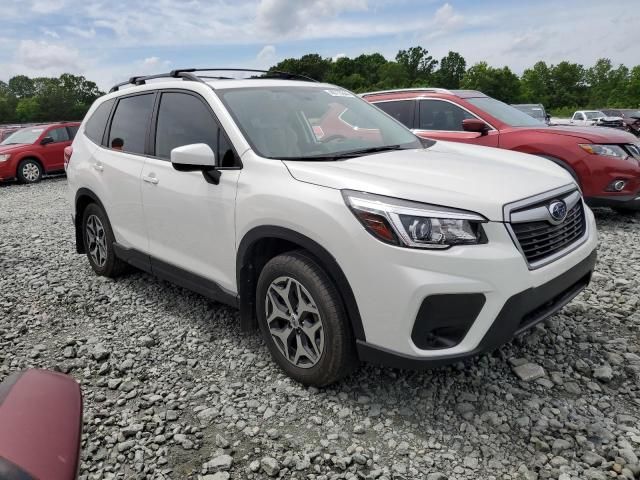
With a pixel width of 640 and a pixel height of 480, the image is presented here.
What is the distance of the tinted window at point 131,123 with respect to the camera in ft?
13.2

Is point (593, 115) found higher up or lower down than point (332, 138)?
higher up

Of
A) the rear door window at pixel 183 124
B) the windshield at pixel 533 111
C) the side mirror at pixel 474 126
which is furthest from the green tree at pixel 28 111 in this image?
the rear door window at pixel 183 124

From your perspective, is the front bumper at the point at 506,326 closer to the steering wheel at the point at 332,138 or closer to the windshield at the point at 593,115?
the steering wheel at the point at 332,138

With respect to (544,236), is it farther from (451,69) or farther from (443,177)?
(451,69)

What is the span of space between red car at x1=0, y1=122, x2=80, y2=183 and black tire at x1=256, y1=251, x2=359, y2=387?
13.5m

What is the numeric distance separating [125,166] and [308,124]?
164 centimetres

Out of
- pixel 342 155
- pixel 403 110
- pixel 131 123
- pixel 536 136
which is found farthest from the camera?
pixel 403 110

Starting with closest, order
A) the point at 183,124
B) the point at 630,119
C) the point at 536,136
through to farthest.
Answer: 1. the point at 183,124
2. the point at 536,136
3. the point at 630,119

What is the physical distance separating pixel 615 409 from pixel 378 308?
56.6 inches

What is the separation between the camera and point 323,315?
2625mm

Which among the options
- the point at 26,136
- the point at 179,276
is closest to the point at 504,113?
the point at 179,276

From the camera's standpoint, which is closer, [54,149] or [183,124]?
[183,124]

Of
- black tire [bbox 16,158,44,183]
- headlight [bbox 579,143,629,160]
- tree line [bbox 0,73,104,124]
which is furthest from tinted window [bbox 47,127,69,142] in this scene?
tree line [bbox 0,73,104,124]

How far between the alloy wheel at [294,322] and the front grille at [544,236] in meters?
1.10
